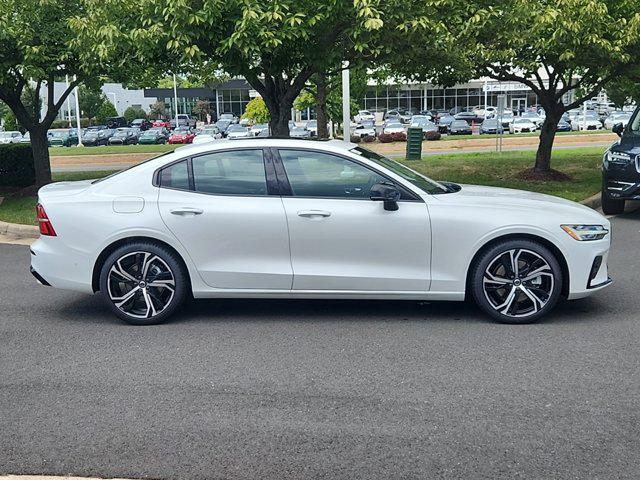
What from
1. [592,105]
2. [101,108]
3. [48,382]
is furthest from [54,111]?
[592,105]

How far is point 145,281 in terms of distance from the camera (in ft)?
20.0

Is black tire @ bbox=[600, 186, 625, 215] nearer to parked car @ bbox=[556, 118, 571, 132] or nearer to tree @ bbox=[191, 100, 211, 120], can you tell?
parked car @ bbox=[556, 118, 571, 132]

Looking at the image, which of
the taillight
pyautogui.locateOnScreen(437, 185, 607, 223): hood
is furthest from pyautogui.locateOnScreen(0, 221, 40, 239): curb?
pyautogui.locateOnScreen(437, 185, 607, 223): hood

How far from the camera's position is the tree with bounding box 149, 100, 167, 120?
8588cm

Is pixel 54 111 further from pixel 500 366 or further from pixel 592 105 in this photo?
pixel 592 105

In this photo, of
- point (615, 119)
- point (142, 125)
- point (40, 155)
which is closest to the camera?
point (40, 155)

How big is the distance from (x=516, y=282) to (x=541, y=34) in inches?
351

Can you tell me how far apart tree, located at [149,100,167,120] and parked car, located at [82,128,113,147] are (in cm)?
3172

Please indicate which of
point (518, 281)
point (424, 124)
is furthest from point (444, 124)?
point (518, 281)

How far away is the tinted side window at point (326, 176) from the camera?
6020 millimetres

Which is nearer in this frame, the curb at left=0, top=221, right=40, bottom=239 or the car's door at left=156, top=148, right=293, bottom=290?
the car's door at left=156, top=148, right=293, bottom=290

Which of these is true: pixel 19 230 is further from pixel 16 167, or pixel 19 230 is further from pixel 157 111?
pixel 157 111

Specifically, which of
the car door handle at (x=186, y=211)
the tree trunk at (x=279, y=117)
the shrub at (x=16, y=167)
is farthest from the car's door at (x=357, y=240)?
the shrub at (x=16, y=167)

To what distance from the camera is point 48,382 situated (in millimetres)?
4918
